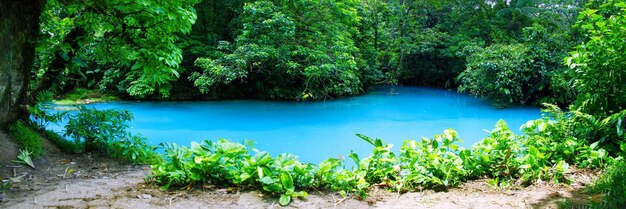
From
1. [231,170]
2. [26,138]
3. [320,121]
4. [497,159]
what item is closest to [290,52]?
[320,121]

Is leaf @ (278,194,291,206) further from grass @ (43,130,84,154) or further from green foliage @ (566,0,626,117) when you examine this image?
green foliage @ (566,0,626,117)

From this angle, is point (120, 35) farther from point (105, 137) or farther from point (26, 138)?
point (26, 138)

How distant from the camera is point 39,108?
379cm

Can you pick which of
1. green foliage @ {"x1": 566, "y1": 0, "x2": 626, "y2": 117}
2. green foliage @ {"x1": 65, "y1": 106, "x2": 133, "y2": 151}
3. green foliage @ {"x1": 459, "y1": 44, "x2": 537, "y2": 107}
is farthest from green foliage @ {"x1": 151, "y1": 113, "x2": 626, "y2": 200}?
green foliage @ {"x1": 459, "y1": 44, "x2": 537, "y2": 107}

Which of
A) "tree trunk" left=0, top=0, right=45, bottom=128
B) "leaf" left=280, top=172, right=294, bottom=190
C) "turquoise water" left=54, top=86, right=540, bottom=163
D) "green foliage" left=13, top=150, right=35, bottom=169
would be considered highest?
"tree trunk" left=0, top=0, right=45, bottom=128

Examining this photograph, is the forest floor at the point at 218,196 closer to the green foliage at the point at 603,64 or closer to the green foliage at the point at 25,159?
the green foliage at the point at 25,159

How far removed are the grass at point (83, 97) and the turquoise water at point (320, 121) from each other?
67 centimetres

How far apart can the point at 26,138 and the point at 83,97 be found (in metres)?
10.5

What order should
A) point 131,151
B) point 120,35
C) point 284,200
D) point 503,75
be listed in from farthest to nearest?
1. point 503,75
2. point 120,35
3. point 131,151
4. point 284,200

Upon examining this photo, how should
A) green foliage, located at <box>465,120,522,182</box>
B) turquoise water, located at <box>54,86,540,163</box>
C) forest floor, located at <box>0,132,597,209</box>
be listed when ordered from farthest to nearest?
turquoise water, located at <box>54,86,540,163</box> < green foliage, located at <box>465,120,522,182</box> < forest floor, located at <box>0,132,597,209</box>

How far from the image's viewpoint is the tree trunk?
3.27 m

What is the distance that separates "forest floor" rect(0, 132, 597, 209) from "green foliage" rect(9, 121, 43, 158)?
0.29 m

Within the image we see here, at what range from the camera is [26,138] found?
11.1ft

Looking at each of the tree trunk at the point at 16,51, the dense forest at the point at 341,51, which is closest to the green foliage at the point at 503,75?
the dense forest at the point at 341,51
